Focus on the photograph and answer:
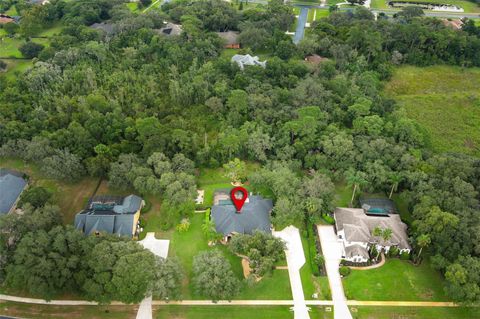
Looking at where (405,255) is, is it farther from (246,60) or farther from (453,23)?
(453,23)

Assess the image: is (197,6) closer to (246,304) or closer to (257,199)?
(257,199)

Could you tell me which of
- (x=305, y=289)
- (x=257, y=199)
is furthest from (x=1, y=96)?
(x=305, y=289)

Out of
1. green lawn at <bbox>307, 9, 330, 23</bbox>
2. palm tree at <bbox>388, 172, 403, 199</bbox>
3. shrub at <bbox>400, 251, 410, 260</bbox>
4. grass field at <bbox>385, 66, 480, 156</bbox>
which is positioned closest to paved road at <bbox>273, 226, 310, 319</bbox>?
shrub at <bbox>400, 251, 410, 260</bbox>

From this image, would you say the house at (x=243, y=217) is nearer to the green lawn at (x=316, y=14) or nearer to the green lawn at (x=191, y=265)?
the green lawn at (x=191, y=265)

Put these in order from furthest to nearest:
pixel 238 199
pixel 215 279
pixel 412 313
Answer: pixel 238 199 < pixel 412 313 < pixel 215 279

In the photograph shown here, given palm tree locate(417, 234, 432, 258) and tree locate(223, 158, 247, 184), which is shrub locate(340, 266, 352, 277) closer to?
palm tree locate(417, 234, 432, 258)

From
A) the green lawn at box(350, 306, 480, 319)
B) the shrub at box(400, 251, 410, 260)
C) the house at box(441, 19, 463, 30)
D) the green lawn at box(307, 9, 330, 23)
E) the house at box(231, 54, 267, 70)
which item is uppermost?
the house at box(441, 19, 463, 30)

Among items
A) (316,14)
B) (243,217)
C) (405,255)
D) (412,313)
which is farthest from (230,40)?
(412,313)
